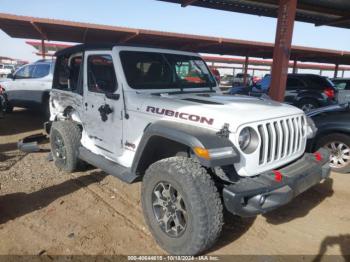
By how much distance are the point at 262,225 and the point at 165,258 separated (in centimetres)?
132

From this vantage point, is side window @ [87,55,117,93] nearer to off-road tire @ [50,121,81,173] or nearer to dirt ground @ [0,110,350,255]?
off-road tire @ [50,121,81,173]

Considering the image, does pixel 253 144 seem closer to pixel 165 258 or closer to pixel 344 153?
pixel 165 258

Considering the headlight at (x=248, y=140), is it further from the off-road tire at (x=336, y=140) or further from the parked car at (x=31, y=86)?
the parked car at (x=31, y=86)

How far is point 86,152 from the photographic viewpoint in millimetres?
4410

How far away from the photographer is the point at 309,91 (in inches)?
433

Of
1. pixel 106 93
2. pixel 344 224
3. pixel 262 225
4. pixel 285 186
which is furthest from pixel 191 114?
pixel 344 224

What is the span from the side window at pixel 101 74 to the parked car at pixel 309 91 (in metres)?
7.40

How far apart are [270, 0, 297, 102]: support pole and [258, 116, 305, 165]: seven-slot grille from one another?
500 centimetres

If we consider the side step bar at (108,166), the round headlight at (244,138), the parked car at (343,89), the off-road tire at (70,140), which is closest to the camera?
the round headlight at (244,138)

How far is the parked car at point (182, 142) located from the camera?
2.64 meters

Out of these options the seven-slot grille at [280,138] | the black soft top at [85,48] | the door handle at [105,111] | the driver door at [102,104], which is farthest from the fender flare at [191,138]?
the black soft top at [85,48]

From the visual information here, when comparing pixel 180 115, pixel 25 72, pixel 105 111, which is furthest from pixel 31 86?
pixel 180 115

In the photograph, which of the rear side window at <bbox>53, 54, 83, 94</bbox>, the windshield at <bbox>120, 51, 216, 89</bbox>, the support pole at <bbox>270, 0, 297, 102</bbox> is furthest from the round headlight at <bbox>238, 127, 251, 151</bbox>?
the support pole at <bbox>270, 0, 297, 102</bbox>

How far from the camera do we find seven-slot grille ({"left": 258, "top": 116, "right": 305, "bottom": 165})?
2891 millimetres
